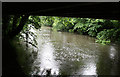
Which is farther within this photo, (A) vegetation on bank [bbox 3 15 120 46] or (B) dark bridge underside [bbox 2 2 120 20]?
(A) vegetation on bank [bbox 3 15 120 46]

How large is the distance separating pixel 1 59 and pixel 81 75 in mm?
3629

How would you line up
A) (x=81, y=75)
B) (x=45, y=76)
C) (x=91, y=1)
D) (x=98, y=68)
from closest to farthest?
(x=91, y=1) < (x=45, y=76) < (x=81, y=75) < (x=98, y=68)

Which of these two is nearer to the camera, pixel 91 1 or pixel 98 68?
pixel 91 1

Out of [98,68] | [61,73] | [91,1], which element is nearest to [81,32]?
[98,68]

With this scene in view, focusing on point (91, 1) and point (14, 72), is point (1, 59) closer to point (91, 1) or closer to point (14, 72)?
point (14, 72)

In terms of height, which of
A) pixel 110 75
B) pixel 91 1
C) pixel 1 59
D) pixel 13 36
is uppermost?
pixel 91 1

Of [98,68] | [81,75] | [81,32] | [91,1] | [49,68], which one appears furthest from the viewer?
[81,32]

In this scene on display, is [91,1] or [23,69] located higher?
[91,1]

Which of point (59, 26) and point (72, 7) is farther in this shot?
point (59, 26)

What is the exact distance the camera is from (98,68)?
5328 mm

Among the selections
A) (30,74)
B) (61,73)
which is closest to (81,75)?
(61,73)

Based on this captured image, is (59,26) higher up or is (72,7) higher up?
(59,26)

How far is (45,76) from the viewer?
4211 mm

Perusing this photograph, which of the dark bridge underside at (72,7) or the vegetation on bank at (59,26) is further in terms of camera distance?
the vegetation on bank at (59,26)
